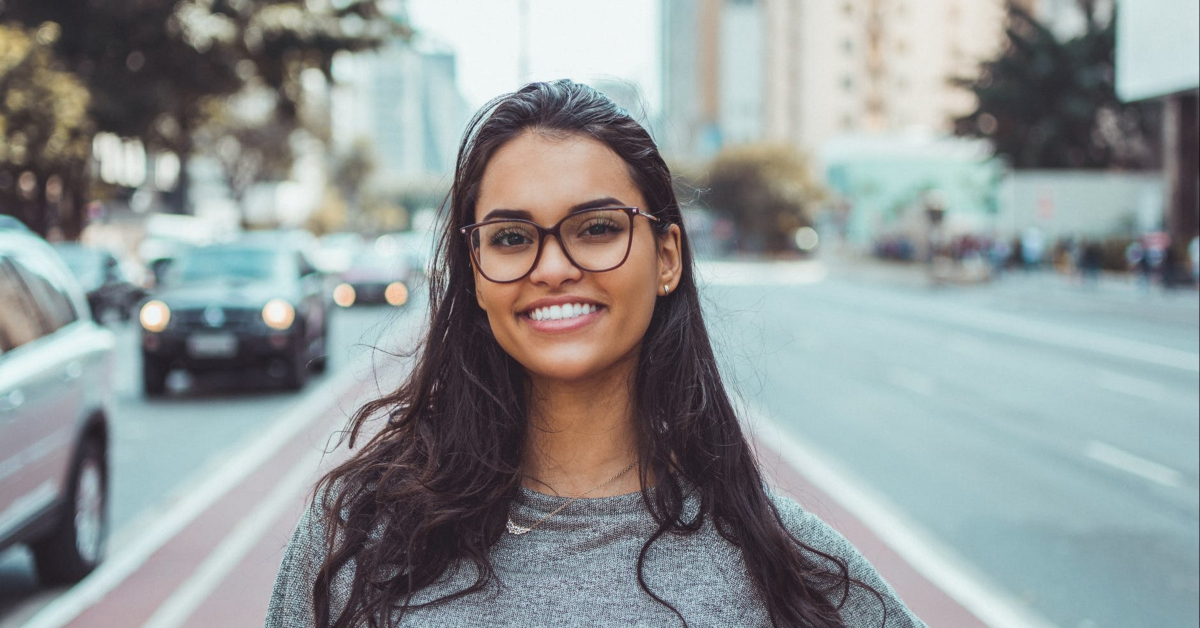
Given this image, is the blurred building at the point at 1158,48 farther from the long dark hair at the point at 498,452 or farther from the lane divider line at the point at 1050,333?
the lane divider line at the point at 1050,333

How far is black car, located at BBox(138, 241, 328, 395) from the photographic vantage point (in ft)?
44.9

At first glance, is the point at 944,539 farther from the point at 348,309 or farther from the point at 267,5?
the point at 348,309

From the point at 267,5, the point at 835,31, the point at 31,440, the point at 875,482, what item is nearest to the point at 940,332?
the point at 267,5

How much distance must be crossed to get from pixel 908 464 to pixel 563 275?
29.6 ft

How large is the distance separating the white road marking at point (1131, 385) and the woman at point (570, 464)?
14.1m

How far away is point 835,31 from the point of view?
4274 inches

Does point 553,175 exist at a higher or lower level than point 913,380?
higher

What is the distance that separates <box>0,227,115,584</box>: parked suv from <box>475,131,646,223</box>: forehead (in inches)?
164

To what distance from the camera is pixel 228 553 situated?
276 inches

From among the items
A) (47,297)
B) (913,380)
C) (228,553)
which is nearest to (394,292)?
(913,380)

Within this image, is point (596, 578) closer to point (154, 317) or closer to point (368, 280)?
point (154, 317)

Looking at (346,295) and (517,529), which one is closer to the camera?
(517,529)

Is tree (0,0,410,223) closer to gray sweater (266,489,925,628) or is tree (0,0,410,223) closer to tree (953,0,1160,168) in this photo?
gray sweater (266,489,925,628)

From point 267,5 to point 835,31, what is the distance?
9144cm
